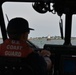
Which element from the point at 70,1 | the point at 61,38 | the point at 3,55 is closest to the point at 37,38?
the point at 61,38

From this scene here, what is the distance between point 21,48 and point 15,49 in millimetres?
55

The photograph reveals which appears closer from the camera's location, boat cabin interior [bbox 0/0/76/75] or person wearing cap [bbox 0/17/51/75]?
person wearing cap [bbox 0/17/51/75]

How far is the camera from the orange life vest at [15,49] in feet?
11.1

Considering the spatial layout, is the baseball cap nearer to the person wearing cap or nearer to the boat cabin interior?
the person wearing cap

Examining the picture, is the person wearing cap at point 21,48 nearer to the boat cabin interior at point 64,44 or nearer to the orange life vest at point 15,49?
the orange life vest at point 15,49

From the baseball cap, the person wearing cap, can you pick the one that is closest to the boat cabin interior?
the person wearing cap

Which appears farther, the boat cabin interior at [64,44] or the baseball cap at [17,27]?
the boat cabin interior at [64,44]

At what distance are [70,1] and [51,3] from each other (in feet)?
1.06

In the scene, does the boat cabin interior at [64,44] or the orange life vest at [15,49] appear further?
the boat cabin interior at [64,44]

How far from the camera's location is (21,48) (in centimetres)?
342

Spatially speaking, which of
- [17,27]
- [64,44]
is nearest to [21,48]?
[17,27]

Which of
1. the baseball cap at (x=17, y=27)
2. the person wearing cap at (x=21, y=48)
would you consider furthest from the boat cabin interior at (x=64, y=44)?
the baseball cap at (x=17, y=27)

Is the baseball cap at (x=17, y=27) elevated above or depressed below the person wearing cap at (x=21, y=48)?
above

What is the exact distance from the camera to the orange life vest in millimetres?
3387
